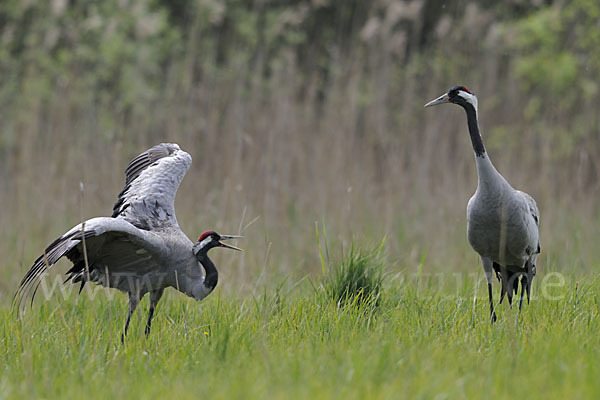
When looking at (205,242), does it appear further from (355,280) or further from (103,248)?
(355,280)

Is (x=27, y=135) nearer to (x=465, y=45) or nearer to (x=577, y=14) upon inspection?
(x=465, y=45)

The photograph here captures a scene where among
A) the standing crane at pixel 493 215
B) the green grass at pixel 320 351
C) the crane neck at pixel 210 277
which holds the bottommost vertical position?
the green grass at pixel 320 351

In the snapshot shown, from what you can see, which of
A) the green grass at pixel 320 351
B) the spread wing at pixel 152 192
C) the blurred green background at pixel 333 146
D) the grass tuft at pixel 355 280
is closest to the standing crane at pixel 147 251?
the spread wing at pixel 152 192

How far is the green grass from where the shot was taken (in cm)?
309

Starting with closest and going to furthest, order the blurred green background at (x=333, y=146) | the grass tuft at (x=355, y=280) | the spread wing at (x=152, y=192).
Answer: the grass tuft at (x=355, y=280) → the spread wing at (x=152, y=192) → the blurred green background at (x=333, y=146)

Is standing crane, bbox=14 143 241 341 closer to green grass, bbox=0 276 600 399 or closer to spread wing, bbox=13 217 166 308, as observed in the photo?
spread wing, bbox=13 217 166 308

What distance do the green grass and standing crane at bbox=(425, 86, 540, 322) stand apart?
1.12 ft

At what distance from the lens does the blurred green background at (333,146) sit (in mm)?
6973

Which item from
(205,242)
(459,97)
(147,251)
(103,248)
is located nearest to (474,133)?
(459,97)

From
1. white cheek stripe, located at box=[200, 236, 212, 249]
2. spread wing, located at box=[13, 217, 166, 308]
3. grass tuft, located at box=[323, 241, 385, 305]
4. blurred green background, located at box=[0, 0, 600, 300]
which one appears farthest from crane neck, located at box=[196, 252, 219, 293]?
blurred green background, located at box=[0, 0, 600, 300]

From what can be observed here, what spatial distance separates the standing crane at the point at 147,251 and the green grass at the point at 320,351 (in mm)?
178

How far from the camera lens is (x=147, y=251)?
185 inches

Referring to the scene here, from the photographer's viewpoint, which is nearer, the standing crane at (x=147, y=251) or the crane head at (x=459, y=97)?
the standing crane at (x=147, y=251)

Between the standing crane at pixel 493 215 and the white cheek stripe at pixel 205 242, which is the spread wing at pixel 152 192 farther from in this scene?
the standing crane at pixel 493 215
